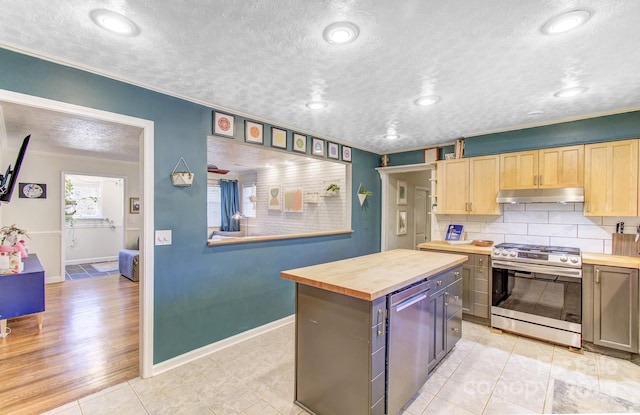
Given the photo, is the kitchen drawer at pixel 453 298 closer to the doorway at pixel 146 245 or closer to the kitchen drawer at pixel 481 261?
the kitchen drawer at pixel 481 261

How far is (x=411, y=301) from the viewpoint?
80.6 inches

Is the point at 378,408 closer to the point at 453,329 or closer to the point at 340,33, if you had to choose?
the point at 453,329

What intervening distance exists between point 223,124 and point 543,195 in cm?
368

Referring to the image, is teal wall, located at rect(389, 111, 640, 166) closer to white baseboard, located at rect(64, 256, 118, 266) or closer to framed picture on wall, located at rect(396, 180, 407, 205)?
framed picture on wall, located at rect(396, 180, 407, 205)

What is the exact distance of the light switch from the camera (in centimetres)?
255

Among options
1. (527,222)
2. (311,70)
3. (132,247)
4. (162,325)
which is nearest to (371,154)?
(527,222)

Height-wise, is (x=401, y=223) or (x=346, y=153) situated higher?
(x=346, y=153)

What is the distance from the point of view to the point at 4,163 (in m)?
5.03

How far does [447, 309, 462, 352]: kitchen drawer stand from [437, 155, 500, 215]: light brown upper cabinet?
1.67 metres

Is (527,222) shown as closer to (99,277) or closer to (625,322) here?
(625,322)

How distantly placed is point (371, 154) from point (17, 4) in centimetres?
443

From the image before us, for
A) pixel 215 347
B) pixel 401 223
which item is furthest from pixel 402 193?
pixel 215 347

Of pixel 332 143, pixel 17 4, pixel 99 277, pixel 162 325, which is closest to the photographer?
pixel 17 4

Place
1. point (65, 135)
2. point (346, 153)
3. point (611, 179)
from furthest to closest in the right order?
point (346, 153)
point (65, 135)
point (611, 179)
